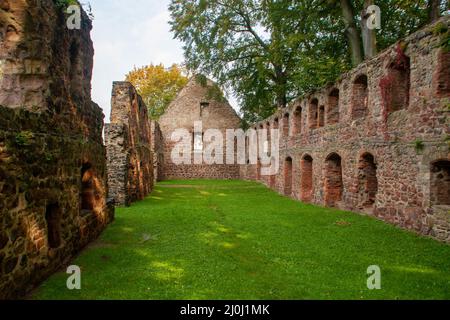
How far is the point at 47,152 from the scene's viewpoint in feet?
18.9

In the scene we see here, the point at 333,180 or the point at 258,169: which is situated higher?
the point at 258,169

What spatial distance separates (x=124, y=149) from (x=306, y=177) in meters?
8.80

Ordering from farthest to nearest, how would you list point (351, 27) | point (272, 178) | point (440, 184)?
point (272, 178)
point (351, 27)
point (440, 184)

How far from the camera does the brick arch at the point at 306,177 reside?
16.2 metres

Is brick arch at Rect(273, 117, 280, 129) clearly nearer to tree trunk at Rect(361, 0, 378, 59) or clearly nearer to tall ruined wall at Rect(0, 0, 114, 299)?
tree trunk at Rect(361, 0, 378, 59)

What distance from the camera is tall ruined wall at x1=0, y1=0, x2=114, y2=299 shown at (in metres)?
4.65

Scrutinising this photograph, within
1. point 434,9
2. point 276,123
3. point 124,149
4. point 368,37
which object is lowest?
point 124,149

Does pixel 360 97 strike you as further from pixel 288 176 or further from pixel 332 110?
pixel 288 176

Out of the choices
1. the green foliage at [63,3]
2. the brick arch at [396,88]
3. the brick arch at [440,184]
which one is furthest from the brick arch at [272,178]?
the green foliage at [63,3]

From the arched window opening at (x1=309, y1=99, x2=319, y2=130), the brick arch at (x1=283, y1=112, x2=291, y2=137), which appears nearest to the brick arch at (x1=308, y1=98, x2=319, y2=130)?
the arched window opening at (x1=309, y1=99, x2=319, y2=130)

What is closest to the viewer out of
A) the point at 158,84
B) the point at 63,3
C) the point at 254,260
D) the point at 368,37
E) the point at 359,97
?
the point at 254,260

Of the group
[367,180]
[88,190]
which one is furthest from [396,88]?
[88,190]

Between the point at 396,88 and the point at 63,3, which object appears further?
the point at 396,88

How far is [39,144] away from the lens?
543 centimetres
